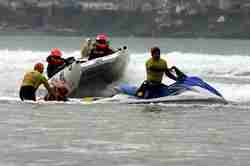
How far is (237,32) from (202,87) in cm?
13202

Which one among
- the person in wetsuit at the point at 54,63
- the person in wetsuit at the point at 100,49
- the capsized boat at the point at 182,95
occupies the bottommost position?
the capsized boat at the point at 182,95

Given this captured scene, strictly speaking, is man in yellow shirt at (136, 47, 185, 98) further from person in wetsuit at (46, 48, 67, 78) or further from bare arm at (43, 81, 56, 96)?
person in wetsuit at (46, 48, 67, 78)

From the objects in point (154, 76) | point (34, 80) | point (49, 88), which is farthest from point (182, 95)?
point (34, 80)

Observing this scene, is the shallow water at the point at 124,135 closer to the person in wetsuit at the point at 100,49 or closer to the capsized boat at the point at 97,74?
the capsized boat at the point at 97,74

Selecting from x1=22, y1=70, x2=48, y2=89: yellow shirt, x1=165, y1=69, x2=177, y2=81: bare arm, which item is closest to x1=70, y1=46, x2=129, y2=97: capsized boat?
x1=22, y1=70, x2=48, y2=89: yellow shirt

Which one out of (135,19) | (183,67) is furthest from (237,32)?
(183,67)

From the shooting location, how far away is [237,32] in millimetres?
147625

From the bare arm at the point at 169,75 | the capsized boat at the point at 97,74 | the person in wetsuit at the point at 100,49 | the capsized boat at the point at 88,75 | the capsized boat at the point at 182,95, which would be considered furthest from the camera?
the person in wetsuit at the point at 100,49

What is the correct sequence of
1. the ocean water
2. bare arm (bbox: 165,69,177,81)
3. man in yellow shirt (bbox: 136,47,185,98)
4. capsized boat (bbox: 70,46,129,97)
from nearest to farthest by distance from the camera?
the ocean water → man in yellow shirt (bbox: 136,47,185,98) → bare arm (bbox: 165,69,177,81) → capsized boat (bbox: 70,46,129,97)

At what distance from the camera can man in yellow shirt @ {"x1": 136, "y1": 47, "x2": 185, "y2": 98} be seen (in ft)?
55.5

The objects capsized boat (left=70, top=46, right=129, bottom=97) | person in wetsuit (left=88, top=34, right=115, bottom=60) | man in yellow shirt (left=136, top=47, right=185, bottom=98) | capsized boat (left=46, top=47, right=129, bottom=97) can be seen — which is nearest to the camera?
man in yellow shirt (left=136, top=47, right=185, bottom=98)

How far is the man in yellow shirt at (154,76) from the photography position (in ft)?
55.5

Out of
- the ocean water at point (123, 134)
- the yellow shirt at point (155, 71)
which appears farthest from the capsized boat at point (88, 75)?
the yellow shirt at point (155, 71)

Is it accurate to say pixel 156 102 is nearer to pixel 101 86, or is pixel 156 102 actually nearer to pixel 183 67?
pixel 101 86
